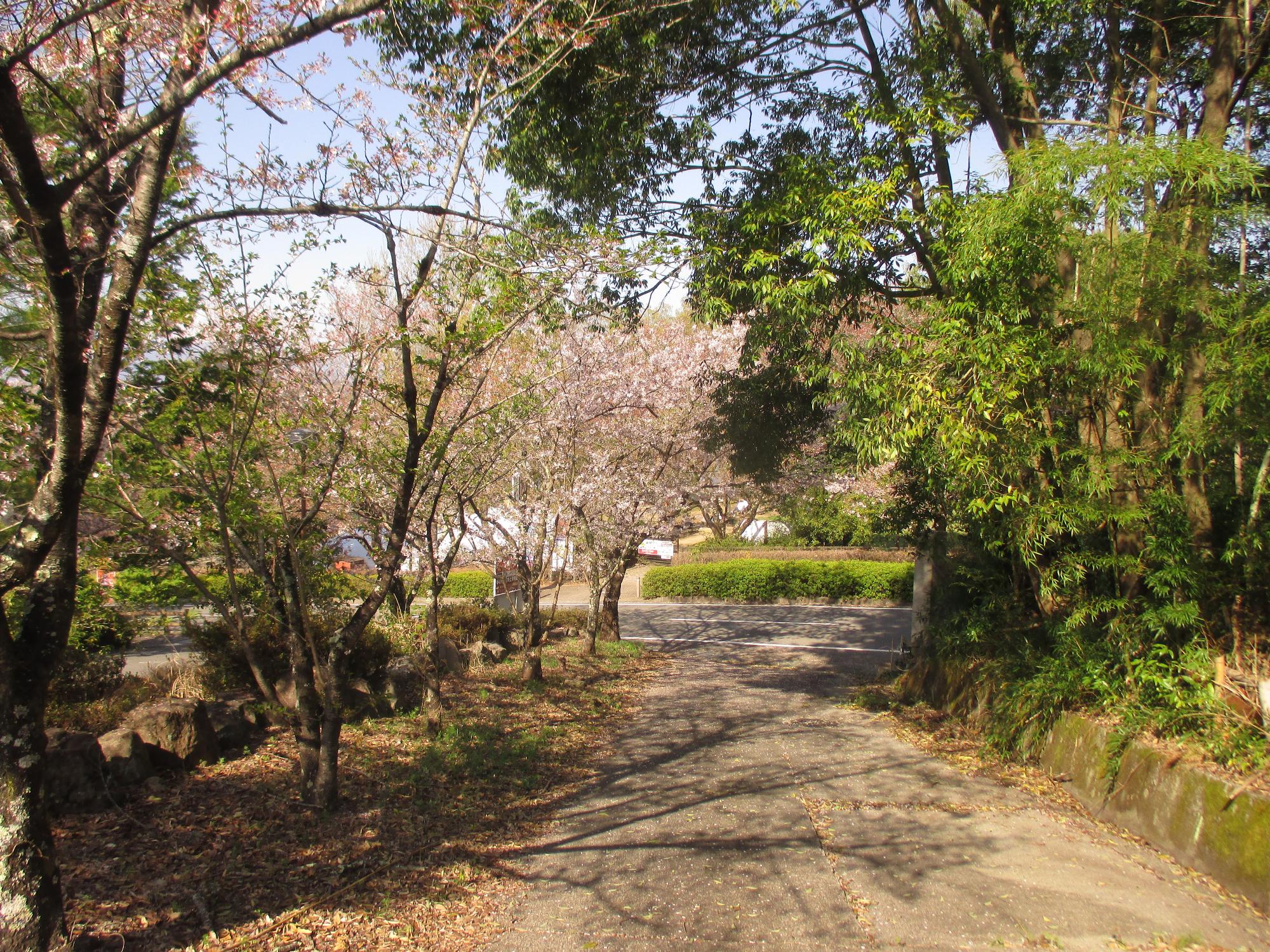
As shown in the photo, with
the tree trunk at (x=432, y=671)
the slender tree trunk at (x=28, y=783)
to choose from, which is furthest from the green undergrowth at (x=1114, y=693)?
the slender tree trunk at (x=28, y=783)

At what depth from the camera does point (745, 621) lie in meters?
19.3

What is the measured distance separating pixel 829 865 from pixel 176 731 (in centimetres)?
431

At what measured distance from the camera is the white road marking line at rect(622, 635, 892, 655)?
599 inches

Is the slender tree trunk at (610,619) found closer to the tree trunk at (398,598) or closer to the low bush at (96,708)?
the tree trunk at (398,598)

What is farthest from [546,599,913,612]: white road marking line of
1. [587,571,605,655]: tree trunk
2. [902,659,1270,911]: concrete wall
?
[902,659,1270,911]: concrete wall

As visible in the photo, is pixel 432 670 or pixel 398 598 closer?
pixel 432 670

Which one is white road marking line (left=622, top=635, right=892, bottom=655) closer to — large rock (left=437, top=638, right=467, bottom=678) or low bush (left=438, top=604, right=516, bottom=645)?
low bush (left=438, top=604, right=516, bottom=645)

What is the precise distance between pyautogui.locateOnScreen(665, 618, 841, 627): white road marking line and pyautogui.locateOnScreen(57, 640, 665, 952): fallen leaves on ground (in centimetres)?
1193

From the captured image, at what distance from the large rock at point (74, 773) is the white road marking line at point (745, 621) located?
49.1 feet

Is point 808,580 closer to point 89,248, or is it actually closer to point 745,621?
point 745,621

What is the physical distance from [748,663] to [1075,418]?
8353 mm

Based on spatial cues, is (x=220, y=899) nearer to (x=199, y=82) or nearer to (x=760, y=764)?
(x=199, y=82)

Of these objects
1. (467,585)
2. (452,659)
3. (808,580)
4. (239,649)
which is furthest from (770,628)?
(239,649)

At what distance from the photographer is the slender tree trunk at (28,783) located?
9.76 feet
